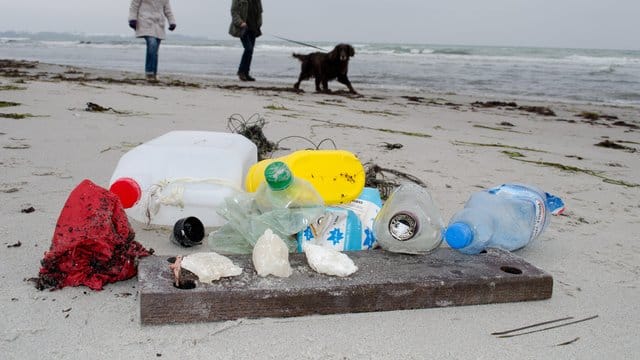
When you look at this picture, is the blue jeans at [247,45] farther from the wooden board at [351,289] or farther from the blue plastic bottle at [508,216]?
the wooden board at [351,289]

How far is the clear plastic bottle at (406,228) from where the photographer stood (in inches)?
73.8

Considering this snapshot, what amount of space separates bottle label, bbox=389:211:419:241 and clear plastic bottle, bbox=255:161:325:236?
268 millimetres

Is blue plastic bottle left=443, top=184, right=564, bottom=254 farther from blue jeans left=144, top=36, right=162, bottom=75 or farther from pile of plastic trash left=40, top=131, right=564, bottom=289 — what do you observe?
blue jeans left=144, top=36, right=162, bottom=75

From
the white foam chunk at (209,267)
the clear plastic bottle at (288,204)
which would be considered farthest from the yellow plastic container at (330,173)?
the white foam chunk at (209,267)

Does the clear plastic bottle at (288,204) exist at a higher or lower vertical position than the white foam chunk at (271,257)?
higher

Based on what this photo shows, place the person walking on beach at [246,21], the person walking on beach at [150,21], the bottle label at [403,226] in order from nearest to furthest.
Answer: the bottle label at [403,226] → the person walking on beach at [150,21] → the person walking on beach at [246,21]

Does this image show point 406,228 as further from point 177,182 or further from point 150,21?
point 150,21

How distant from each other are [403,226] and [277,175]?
47cm

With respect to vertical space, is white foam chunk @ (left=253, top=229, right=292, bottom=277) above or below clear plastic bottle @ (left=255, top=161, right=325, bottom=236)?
below

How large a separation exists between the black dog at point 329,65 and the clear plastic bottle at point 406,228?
7.37 meters

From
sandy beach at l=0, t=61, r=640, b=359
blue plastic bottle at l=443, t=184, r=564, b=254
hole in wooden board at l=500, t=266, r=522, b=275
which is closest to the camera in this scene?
sandy beach at l=0, t=61, r=640, b=359

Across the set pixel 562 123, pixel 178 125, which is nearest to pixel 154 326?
pixel 178 125

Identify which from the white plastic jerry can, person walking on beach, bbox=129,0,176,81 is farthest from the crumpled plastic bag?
person walking on beach, bbox=129,0,176,81

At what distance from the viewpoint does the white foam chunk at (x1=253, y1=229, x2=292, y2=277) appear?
163 centimetres
